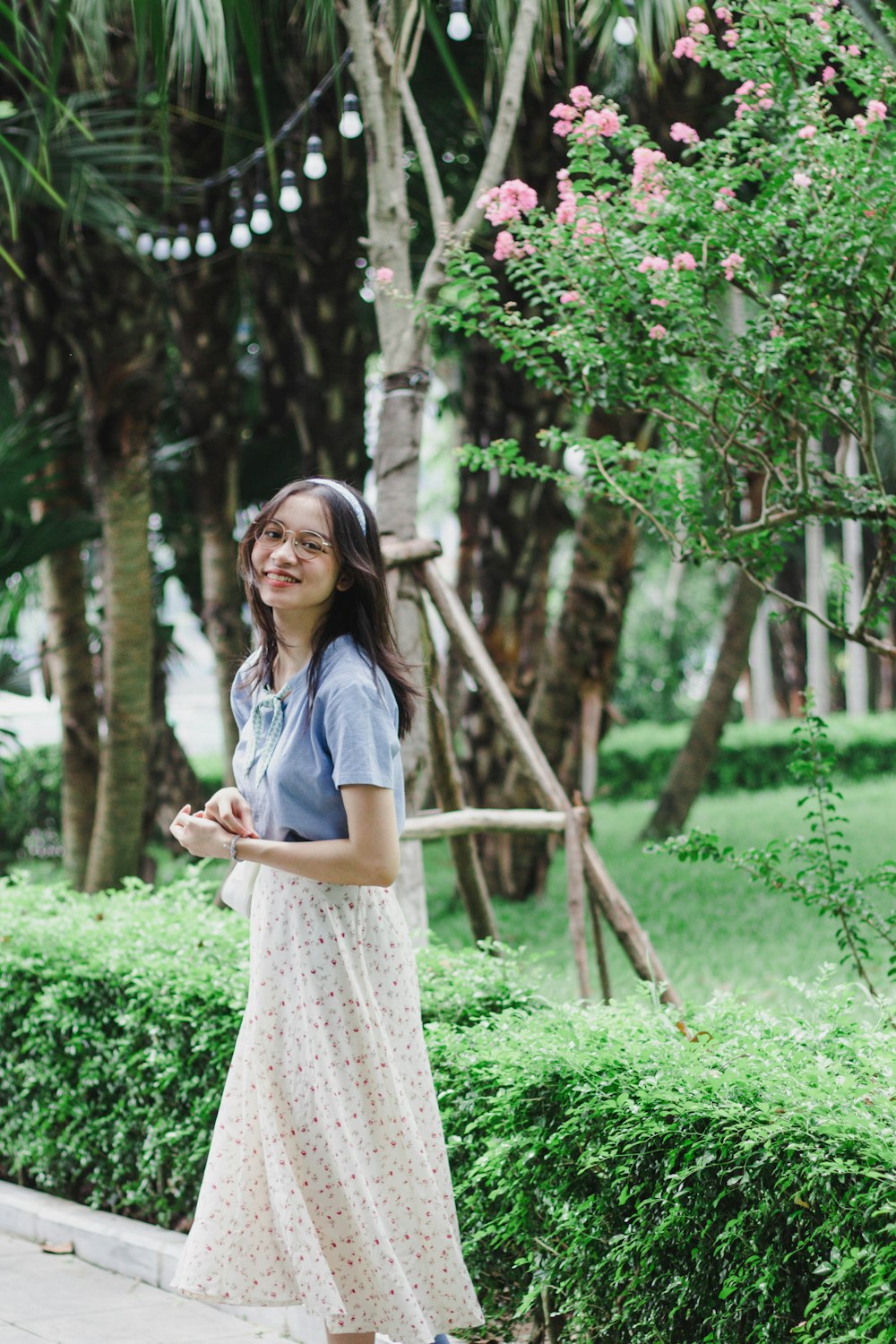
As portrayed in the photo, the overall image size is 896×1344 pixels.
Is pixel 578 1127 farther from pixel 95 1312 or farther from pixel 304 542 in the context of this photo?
pixel 95 1312

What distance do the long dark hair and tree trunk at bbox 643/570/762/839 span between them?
24.2 ft

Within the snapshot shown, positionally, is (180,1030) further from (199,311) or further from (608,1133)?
(199,311)

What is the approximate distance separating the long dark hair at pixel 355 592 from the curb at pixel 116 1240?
5.66ft

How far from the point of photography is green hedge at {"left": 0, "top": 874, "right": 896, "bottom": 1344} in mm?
2447

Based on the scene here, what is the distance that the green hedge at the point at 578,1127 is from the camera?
2.45 m

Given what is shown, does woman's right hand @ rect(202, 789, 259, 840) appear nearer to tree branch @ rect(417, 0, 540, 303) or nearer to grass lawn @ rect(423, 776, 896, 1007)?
grass lawn @ rect(423, 776, 896, 1007)

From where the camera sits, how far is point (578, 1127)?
2.90 meters

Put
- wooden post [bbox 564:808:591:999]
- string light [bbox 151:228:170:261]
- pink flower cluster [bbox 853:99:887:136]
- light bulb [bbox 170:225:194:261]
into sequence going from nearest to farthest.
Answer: pink flower cluster [bbox 853:99:887:136], wooden post [bbox 564:808:591:999], string light [bbox 151:228:170:261], light bulb [bbox 170:225:194:261]

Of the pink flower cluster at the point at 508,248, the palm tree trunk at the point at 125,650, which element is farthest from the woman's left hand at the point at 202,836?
the palm tree trunk at the point at 125,650

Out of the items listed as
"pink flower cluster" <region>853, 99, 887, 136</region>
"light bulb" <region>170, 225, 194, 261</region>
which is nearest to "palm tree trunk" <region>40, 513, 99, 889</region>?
"light bulb" <region>170, 225, 194, 261</region>

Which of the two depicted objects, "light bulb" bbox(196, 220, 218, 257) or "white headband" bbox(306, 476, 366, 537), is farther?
"light bulb" bbox(196, 220, 218, 257)

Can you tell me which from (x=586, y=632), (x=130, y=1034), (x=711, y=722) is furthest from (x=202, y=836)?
(x=711, y=722)

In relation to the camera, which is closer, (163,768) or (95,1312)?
(95,1312)

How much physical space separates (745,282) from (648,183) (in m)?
0.37
